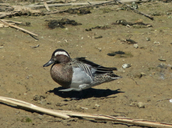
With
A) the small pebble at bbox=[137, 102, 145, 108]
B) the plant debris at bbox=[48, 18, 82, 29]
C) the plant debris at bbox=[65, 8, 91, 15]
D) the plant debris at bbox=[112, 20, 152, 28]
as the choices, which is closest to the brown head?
the small pebble at bbox=[137, 102, 145, 108]

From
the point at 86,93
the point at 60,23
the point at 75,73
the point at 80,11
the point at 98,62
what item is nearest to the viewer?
the point at 75,73

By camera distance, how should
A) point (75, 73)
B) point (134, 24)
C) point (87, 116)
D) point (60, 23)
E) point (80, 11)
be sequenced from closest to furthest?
point (87, 116) → point (75, 73) → point (60, 23) → point (134, 24) → point (80, 11)

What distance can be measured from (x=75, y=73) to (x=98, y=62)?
1931 millimetres

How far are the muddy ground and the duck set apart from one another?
0.33 metres

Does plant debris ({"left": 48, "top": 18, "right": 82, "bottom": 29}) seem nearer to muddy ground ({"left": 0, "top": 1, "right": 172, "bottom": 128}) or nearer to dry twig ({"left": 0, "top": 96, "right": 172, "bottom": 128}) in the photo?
muddy ground ({"left": 0, "top": 1, "right": 172, "bottom": 128})

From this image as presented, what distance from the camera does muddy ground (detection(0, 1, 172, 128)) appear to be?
545 centimetres

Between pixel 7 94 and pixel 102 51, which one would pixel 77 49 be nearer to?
pixel 102 51

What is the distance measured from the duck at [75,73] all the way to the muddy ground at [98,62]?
0.33m

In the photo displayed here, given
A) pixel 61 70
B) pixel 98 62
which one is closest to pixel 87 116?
pixel 61 70

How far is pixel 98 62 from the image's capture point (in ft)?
26.1

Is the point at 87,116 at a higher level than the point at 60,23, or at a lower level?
lower

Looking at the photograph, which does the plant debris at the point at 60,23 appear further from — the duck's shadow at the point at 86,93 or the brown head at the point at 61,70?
the duck's shadow at the point at 86,93

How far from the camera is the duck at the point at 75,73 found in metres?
6.07

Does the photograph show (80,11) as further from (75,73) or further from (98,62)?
(75,73)
